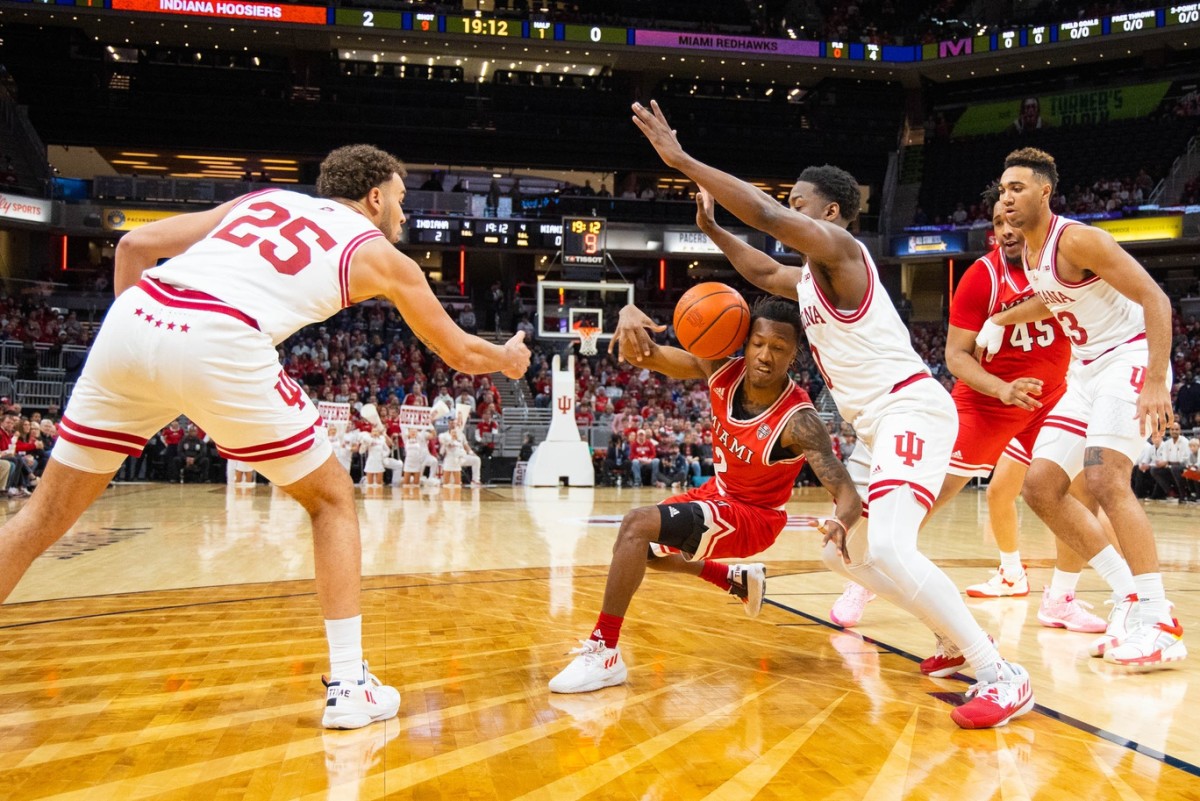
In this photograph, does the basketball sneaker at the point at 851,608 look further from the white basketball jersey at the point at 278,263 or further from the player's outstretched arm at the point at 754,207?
the white basketball jersey at the point at 278,263

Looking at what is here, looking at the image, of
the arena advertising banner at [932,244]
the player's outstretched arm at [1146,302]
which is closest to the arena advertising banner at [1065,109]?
the arena advertising banner at [932,244]

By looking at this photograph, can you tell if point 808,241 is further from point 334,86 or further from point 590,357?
point 334,86

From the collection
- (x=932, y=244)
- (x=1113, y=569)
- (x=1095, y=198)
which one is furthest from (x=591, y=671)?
(x=1095, y=198)

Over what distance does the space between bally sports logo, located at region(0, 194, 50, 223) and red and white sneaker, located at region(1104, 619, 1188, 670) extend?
90.7 feet

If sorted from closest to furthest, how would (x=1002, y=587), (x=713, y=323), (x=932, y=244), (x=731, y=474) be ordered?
(x=713, y=323) < (x=731, y=474) < (x=1002, y=587) < (x=932, y=244)

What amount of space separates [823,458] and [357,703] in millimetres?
1961

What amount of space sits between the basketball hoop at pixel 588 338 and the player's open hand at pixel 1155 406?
45.3 feet

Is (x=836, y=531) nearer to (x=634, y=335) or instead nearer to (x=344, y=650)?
(x=634, y=335)

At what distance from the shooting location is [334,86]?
31.2 meters

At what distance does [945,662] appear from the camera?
4043 millimetres

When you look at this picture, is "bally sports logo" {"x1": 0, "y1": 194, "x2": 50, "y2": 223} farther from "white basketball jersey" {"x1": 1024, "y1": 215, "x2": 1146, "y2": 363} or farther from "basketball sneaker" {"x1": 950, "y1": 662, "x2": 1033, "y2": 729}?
"basketball sneaker" {"x1": 950, "y1": 662, "x2": 1033, "y2": 729}

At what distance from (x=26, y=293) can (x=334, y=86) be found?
10.9 m

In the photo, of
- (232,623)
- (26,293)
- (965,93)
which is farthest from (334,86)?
(232,623)

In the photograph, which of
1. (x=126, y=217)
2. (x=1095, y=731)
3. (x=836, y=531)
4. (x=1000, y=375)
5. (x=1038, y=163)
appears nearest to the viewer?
(x=1095, y=731)
